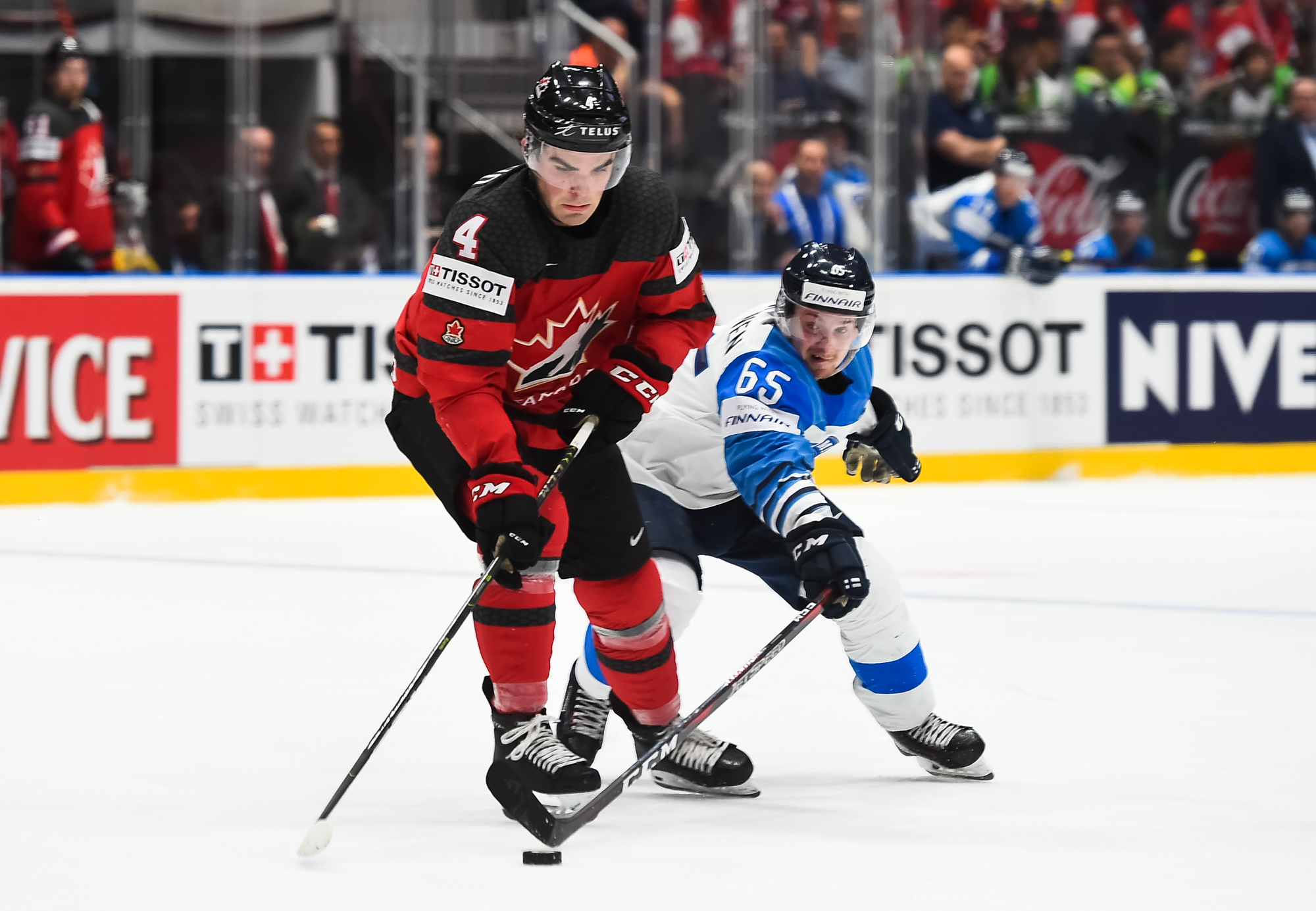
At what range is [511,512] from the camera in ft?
9.05

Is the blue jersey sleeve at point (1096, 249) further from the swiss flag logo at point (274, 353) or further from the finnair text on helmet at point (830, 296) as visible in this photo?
the finnair text on helmet at point (830, 296)

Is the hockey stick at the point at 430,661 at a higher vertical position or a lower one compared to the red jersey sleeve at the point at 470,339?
lower

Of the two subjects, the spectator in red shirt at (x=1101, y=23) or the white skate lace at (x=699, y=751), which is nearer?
the white skate lace at (x=699, y=751)

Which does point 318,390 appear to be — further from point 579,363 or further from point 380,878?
point 380,878

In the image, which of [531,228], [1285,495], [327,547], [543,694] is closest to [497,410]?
[531,228]

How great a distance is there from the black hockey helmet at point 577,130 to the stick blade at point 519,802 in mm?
925

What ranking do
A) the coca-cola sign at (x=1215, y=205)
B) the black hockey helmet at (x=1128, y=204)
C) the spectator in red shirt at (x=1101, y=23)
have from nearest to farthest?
the black hockey helmet at (x=1128, y=204), the coca-cola sign at (x=1215, y=205), the spectator in red shirt at (x=1101, y=23)

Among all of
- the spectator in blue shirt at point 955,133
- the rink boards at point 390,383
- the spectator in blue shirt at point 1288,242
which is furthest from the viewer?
the spectator in blue shirt at point 1288,242

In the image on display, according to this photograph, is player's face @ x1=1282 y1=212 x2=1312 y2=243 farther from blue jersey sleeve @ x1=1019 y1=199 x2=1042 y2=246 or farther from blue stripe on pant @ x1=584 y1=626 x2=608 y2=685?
blue stripe on pant @ x1=584 y1=626 x2=608 y2=685

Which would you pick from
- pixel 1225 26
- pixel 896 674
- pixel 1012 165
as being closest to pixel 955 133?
pixel 1012 165

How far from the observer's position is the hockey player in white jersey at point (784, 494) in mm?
3098

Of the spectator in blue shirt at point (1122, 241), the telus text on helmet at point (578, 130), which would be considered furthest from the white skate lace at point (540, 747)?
the spectator in blue shirt at point (1122, 241)

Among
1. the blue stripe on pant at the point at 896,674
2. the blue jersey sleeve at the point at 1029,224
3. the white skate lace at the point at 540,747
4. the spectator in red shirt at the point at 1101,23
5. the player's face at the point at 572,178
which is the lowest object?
the white skate lace at the point at 540,747

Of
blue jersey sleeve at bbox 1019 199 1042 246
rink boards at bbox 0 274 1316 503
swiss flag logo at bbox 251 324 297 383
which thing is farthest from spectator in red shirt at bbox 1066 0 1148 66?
swiss flag logo at bbox 251 324 297 383
